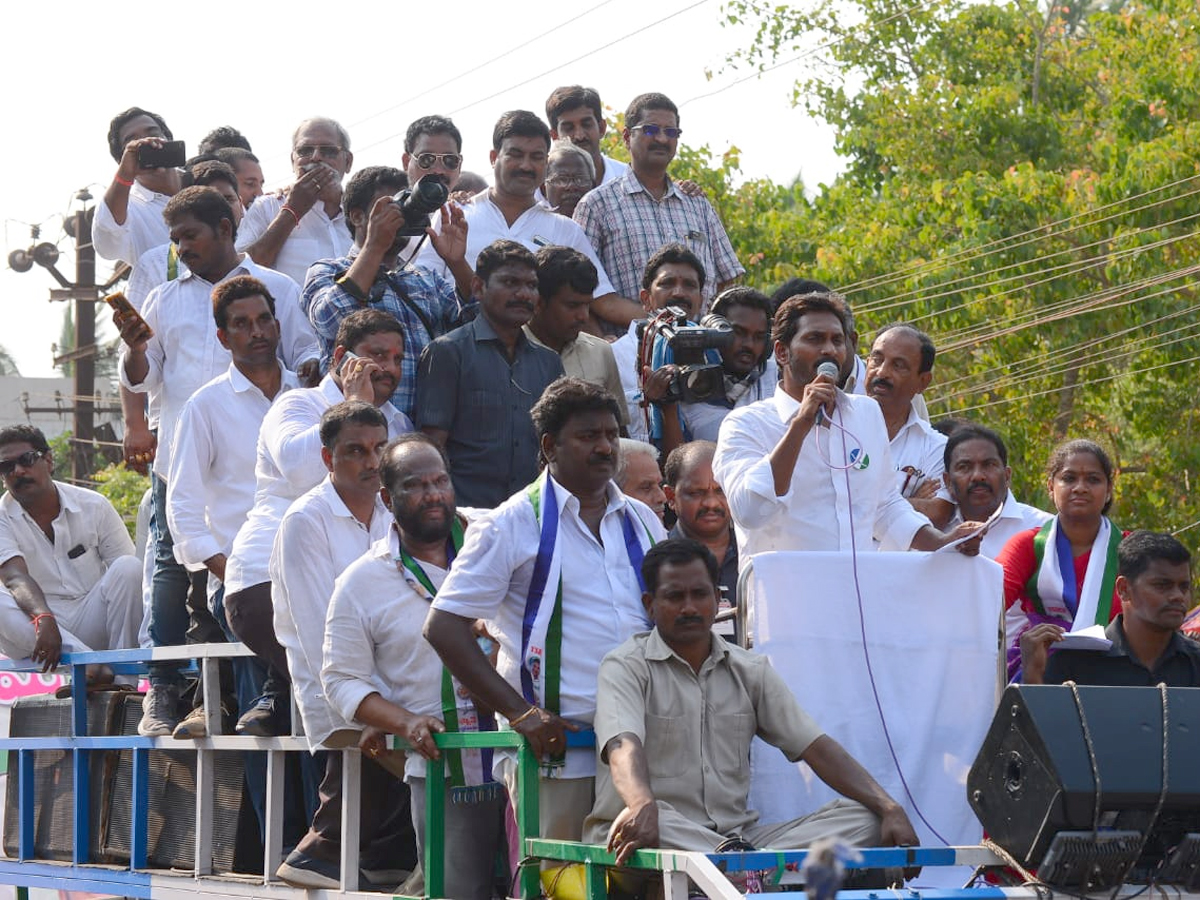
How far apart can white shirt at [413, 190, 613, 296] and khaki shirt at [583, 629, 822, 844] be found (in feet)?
11.4

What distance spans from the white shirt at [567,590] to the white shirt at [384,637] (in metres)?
0.38

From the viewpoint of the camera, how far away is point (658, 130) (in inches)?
350

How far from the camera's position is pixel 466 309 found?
7.71 metres

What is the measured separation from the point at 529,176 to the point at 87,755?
11.1 feet

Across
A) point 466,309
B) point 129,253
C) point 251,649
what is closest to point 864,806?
point 251,649

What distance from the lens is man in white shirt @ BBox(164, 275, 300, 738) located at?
6.82 meters

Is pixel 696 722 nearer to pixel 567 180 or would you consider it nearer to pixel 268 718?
pixel 268 718

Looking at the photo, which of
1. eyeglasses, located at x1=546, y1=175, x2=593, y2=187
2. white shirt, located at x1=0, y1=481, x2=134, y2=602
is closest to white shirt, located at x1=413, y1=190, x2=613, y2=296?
eyeglasses, located at x1=546, y1=175, x2=593, y2=187

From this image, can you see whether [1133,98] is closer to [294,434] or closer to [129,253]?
[129,253]

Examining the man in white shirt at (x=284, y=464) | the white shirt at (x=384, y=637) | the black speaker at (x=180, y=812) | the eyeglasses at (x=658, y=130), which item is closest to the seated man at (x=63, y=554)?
the black speaker at (x=180, y=812)

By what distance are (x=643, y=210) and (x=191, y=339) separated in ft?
7.83

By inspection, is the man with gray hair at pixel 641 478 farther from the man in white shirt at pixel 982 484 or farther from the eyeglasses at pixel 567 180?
the eyeglasses at pixel 567 180

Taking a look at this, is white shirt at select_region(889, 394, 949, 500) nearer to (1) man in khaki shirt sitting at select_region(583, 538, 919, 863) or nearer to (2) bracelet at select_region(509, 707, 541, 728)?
(1) man in khaki shirt sitting at select_region(583, 538, 919, 863)

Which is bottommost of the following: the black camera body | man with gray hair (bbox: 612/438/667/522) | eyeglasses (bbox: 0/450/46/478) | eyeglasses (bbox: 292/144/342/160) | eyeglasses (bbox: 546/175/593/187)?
man with gray hair (bbox: 612/438/667/522)
